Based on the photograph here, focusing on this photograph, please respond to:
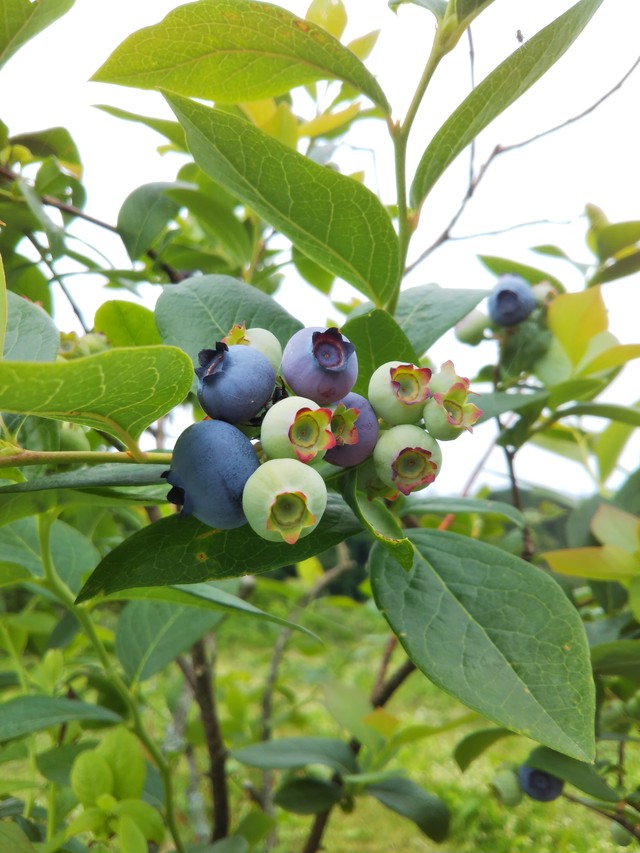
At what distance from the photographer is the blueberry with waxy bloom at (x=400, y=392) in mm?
486

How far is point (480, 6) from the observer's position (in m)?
0.62

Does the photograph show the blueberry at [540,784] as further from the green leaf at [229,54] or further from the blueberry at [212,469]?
the green leaf at [229,54]

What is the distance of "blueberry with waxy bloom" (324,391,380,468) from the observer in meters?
0.48

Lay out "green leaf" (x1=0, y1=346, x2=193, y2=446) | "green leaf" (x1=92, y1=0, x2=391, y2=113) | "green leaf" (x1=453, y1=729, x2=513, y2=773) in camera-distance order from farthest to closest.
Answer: "green leaf" (x1=453, y1=729, x2=513, y2=773), "green leaf" (x1=92, y1=0, x2=391, y2=113), "green leaf" (x1=0, y1=346, x2=193, y2=446)

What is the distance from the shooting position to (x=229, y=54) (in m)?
0.65

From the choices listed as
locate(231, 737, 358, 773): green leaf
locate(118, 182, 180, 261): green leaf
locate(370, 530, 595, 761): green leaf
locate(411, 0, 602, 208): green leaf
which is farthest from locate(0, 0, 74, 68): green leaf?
locate(231, 737, 358, 773): green leaf

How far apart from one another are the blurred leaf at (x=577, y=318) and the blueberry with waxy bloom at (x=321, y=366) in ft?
1.91

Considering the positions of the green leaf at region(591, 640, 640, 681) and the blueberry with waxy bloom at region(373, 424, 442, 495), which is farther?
the green leaf at region(591, 640, 640, 681)

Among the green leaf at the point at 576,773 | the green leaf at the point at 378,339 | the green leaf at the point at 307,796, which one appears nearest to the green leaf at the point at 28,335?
the green leaf at the point at 378,339

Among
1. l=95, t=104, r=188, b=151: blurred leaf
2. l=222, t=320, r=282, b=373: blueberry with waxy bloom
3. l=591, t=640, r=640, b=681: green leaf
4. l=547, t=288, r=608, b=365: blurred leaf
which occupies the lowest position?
l=591, t=640, r=640, b=681: green leaf

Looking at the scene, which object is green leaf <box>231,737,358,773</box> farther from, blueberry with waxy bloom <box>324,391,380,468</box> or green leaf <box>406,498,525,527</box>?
blueberry with waxy bloom <box>324,391,380,468</box>

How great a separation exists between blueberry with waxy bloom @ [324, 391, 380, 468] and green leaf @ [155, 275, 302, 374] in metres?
0.14

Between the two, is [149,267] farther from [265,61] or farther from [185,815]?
[185,815]

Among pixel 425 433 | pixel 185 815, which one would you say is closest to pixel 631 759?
pixel 185 815
